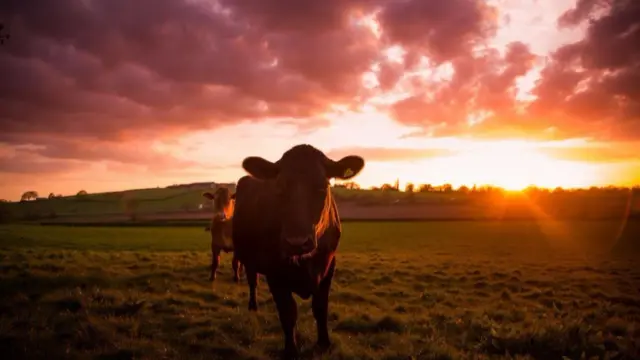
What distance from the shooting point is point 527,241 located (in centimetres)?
3800

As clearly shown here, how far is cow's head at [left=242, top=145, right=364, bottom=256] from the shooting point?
460cm

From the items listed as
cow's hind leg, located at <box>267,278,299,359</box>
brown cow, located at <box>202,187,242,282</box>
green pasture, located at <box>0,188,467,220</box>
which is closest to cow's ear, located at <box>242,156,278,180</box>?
cow's hind leg, located at <box>267,278,299,359</box>

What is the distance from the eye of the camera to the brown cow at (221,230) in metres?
13.6

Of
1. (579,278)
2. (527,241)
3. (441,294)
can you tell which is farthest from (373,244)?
(441,294)

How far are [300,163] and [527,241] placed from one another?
127 feet

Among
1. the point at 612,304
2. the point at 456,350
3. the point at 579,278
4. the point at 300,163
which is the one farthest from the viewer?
the point at 579,278

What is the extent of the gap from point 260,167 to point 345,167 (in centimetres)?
119

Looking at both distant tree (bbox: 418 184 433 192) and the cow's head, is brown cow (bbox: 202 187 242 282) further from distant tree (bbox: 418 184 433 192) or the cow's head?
distant tree (bbox: 418 184 433 192)

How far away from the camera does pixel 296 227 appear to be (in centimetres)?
462

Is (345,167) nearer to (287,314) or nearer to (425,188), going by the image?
(287,314)

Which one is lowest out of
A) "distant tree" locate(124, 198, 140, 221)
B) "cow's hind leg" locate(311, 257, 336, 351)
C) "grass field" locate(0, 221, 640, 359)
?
"grass field" locate(0, 221, 640, 359)

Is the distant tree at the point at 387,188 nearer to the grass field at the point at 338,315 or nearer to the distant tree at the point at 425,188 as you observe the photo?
the distant tree at the point at 425,188

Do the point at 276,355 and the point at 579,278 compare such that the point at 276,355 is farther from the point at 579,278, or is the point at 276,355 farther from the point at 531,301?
the point at 579,278

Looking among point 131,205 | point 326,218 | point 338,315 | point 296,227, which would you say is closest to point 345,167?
point 326,218
